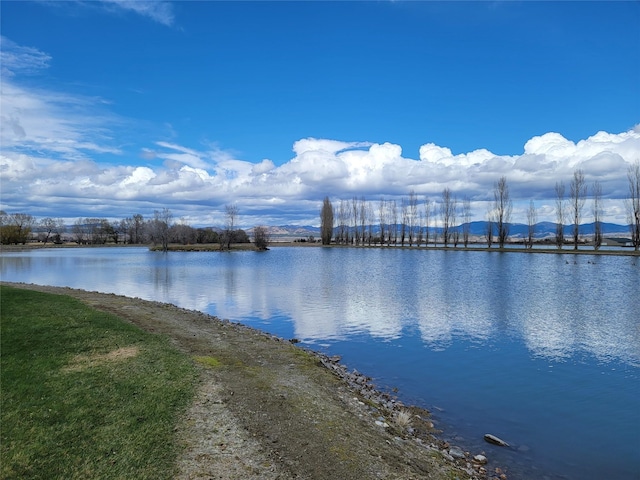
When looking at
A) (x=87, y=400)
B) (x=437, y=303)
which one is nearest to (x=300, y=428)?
(x=87, y=400)

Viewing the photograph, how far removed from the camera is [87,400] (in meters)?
6.98

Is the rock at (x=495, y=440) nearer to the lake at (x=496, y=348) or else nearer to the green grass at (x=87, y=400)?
the lake at (x=496, y=348)

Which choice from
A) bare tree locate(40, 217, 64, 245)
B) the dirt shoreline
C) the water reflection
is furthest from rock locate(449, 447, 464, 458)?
bare tree locate(40, 217, 64, 245)

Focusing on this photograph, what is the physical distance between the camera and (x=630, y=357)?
43.0ft

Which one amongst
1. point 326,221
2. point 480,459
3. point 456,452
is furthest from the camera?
point 326,221

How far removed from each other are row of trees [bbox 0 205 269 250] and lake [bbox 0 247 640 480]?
7760cm

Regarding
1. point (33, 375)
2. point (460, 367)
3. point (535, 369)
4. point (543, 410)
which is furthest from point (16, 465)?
point (535, 369)

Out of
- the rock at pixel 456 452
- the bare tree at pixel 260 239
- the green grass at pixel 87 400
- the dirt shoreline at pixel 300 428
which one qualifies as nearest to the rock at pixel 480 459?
the dirt shoreline at pixel 300 428

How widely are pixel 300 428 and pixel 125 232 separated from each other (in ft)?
547

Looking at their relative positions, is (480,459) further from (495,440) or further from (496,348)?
(496,348)

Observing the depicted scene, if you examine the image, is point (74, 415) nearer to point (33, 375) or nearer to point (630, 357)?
point (33, 375)

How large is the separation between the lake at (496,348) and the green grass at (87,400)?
5.54m

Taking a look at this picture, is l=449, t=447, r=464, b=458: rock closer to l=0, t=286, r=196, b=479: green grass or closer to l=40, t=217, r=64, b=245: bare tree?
l=0, t=286, r=196, b=479: green grass

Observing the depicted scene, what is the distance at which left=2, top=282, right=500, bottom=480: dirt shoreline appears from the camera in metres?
5.50
